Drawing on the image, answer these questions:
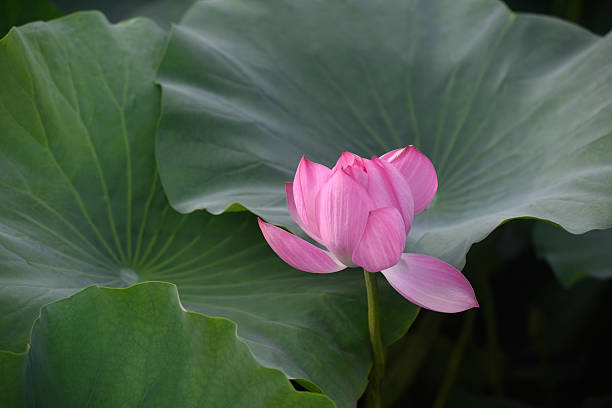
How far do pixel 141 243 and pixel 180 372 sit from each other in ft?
0.91

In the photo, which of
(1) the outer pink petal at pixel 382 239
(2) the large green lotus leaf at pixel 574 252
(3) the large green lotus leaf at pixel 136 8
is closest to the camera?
(1) the outer pink petal at pixel 382 239

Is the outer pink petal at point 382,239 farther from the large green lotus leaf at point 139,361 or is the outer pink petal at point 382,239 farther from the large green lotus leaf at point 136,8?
the large green lotus leaf at point 136,8

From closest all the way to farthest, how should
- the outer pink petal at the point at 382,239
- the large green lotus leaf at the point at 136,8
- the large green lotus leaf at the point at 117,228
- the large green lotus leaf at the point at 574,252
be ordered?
1. the outer pink petal at the point at 382,239
2. the large green lotus leaf at the point at 117,228
3. the large green lotus leaf at the point at 574,252
4. the large green lotus leaf at the point at 136,8

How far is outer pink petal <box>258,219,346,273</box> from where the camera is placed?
50 cm

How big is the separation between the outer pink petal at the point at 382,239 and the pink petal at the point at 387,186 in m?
0.02

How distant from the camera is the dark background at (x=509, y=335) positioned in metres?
1.14

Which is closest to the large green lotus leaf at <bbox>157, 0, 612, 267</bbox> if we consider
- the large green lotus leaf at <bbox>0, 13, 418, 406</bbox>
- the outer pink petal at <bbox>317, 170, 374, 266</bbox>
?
the large green lotus leaf at <bbox>0, 13, 418, 406</bbox>

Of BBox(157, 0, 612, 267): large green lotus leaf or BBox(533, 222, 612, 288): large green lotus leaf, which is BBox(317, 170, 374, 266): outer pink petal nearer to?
BBox(157, 0, 612, 267): large green lotus leaf

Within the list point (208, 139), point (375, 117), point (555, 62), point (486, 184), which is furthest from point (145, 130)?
point (555, 62)

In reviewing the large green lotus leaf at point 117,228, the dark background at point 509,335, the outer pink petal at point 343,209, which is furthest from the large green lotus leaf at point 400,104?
the dark background at point 509,335

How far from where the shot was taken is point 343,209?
0.49 meters

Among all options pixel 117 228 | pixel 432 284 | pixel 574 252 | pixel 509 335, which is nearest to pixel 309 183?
pixel 432 284

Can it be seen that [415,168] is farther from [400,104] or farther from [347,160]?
[400,104]

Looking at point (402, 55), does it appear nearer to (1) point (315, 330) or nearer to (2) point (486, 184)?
(2) point (486, 184)
